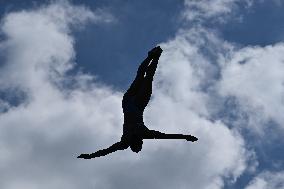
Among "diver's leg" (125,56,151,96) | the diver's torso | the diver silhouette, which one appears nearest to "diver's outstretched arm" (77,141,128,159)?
the diver silhouette

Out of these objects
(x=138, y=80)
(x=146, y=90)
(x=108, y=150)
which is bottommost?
(x=108, y=150)

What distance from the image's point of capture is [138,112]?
4316 centimetres

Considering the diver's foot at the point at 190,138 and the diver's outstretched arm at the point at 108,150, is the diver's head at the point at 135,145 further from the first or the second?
the diver's foot at the point at 190,138

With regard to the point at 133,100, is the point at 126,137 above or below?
below

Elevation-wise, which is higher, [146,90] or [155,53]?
[155,53]

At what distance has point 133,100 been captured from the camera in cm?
4397

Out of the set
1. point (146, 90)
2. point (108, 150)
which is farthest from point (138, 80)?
point (108, 150)

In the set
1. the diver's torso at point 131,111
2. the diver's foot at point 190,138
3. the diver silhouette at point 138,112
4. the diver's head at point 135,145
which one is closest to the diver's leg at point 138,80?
the diver silhouette at point 138,112

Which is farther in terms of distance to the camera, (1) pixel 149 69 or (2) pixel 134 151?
(1) pixel 149 69

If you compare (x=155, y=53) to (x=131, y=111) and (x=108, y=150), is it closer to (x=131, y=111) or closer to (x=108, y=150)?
(x=131, y=111)

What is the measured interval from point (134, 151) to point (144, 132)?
163 centimetres

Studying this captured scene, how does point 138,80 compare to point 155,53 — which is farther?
point 155,53

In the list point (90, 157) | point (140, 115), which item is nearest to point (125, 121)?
point (140, 115)

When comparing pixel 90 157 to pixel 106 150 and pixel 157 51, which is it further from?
pixel 157 51
